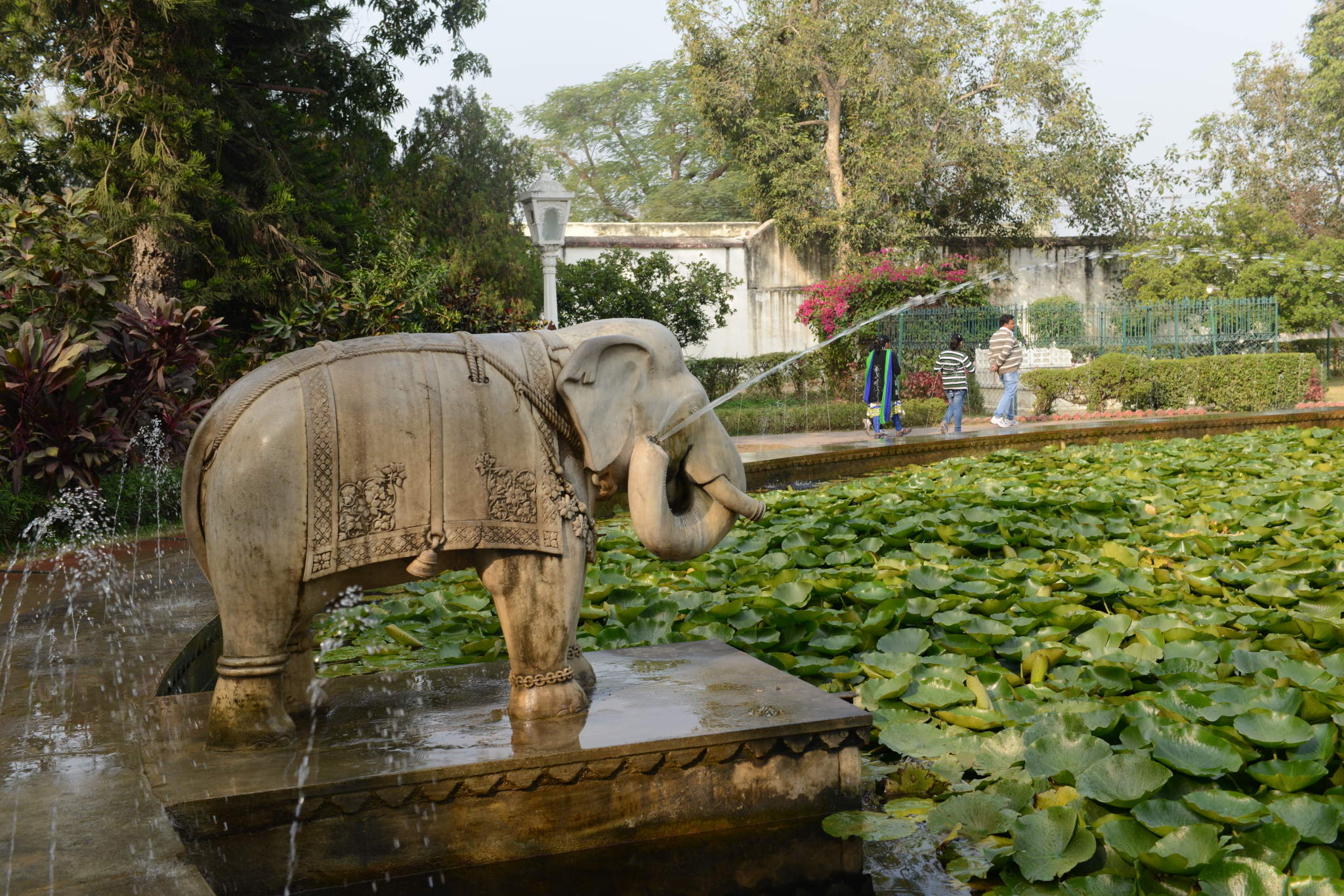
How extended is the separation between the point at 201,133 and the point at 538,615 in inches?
284

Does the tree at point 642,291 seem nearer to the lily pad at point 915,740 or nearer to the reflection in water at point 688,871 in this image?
the lily pad at point 915,740

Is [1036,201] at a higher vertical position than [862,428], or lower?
higher

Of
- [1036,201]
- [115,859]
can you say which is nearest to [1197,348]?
[1036,201]

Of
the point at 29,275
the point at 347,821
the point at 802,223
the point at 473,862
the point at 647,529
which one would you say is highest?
the point at 802,223

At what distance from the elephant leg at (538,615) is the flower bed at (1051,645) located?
0.70 m

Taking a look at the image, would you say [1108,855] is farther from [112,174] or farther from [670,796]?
[112,174]

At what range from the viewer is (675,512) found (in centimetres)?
253

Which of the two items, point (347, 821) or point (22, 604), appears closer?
point (347, 821)

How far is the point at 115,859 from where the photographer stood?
1.75m

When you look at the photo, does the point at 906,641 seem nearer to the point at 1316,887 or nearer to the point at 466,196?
the point at 1316,887

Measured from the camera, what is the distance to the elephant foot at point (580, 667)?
2521 mm

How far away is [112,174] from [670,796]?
7.49 metres

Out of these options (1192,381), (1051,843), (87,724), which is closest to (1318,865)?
(1051,843)

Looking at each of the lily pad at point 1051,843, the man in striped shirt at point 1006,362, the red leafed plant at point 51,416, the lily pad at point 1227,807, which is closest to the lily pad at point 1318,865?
the lily pad at point 1227,807
